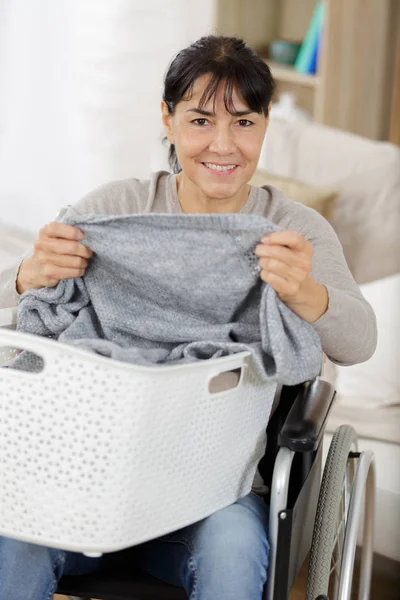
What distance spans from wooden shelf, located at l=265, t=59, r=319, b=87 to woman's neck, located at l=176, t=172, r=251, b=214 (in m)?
1.77

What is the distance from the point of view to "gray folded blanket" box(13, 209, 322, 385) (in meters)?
1.16

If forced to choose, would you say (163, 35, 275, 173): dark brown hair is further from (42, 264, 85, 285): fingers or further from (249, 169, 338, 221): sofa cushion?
(249, 169, 338, 221): sofa cushion

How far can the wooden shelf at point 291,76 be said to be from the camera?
3.18 metres

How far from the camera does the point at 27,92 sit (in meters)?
3.03

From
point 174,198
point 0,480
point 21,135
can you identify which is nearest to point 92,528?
point 0,480

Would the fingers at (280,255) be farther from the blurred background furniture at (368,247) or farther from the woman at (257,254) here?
the blurred background furniture at (368,247)

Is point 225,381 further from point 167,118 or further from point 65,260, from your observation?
point 167,118

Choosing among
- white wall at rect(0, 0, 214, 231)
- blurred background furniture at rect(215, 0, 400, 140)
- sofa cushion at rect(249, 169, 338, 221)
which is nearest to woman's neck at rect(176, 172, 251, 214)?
sofa cushion at rect(249, 169, 338, 221)

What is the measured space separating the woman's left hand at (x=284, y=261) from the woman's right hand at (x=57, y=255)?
0.25m

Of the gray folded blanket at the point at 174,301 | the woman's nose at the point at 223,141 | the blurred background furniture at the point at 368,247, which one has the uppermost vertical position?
the woman's nose at the point at 223,141

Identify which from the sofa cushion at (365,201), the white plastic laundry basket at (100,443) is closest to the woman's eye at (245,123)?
the white plastic laundry basket at (100,443)

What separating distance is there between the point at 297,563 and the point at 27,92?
2.13 metres

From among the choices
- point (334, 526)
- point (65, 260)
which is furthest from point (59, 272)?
point (334, 526)

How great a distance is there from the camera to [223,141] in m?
1.38
